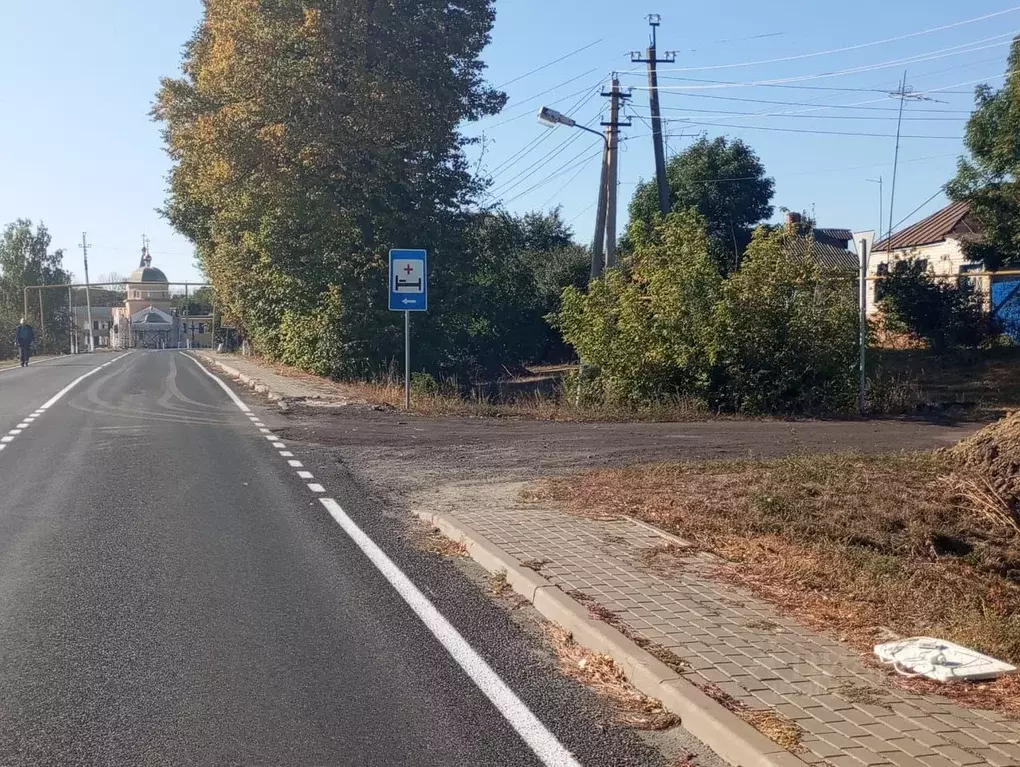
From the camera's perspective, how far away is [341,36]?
29281 mm

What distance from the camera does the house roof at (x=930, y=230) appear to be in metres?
43.0

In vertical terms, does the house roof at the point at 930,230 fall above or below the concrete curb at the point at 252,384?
above

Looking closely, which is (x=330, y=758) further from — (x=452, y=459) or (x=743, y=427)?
(x=743, y=427)

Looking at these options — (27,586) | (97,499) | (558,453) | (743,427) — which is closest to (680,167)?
(743,427)

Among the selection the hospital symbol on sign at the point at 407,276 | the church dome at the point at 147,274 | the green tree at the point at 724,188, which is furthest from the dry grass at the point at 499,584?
the church dome at the point at 147,274

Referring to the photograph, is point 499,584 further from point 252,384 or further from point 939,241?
point 939,241

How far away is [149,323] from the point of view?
14575 cm

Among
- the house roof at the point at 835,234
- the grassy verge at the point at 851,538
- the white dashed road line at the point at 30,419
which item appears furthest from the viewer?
the house roof at the point at 835,234

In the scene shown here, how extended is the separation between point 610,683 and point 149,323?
149 meters

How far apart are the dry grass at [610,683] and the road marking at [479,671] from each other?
441 mm

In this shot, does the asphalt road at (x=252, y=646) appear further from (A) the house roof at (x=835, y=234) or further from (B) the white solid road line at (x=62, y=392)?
(A) the house roof at (x=835, y=234)

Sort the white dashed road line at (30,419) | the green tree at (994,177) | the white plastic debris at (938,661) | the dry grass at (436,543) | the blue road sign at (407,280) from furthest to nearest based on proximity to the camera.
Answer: the green tree at (994,177)
the blue road sign at (407,280)
the white dashed road line at (30,419)
the dry grass at (436,543)
the white plastic debris at (938,661)

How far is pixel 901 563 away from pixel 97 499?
8094 millimetres

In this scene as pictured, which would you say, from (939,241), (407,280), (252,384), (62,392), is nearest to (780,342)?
(407,280)
